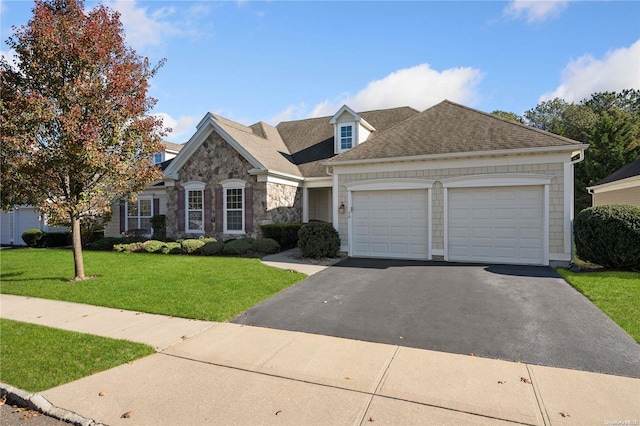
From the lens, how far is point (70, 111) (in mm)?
8703

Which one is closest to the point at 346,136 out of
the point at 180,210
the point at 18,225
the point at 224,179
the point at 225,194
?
the point at 224,179

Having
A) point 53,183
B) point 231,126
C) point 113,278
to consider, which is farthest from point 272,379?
point 231,126

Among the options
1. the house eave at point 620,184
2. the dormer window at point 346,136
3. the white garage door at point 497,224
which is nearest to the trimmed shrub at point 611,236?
the white garage door at point 497,224

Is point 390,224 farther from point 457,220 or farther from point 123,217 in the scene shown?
point 123,217

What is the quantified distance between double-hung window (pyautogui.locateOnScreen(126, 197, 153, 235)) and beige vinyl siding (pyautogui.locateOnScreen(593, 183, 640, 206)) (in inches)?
907

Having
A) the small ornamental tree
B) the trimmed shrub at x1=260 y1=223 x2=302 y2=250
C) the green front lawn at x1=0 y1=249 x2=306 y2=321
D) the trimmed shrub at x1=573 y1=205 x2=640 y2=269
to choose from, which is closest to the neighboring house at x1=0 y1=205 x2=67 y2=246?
the green front lawn at x1=0 y1=249 x2=306 y2=321

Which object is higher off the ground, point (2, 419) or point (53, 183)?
point (53, 183)

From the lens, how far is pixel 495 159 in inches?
444

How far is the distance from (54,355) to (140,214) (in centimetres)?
1625

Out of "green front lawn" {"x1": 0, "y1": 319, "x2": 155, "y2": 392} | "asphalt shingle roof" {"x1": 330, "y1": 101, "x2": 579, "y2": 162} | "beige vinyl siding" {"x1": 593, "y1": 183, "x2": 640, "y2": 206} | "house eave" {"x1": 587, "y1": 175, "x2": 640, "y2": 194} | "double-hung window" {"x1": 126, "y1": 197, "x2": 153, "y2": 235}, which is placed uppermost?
"asphalt shingle roof" {"x1": 330, "y1": 101, "x2": 579, "y2": 162}

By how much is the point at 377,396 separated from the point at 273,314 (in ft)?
10.7

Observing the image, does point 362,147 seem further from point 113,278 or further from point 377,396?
point 377,396

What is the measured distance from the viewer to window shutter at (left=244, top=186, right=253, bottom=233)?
16.1 metres

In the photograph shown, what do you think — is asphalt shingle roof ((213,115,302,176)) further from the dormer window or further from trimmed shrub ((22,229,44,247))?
trimmed shrub ((22,229,44,247))
